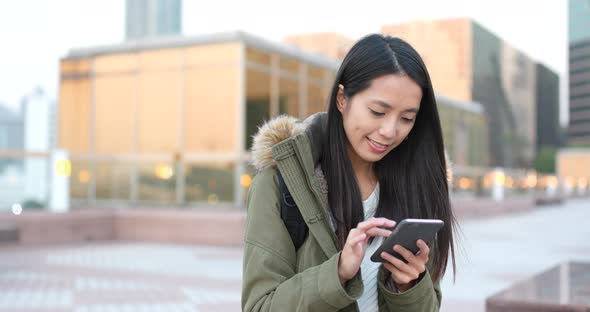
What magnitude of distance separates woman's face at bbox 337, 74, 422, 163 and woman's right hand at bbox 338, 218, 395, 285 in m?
0.31

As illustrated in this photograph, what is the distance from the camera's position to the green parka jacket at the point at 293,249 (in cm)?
163

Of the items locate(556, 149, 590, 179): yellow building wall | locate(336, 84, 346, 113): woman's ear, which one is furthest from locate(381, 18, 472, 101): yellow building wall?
locate(336, 84, 346, 113): woman's ear

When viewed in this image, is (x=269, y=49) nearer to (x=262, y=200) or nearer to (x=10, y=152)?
(x=10, y=152)

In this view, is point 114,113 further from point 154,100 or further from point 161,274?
point 161,274

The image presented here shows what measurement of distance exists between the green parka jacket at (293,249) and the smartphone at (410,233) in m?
0.11

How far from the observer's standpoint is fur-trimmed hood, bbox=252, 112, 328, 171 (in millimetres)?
1823

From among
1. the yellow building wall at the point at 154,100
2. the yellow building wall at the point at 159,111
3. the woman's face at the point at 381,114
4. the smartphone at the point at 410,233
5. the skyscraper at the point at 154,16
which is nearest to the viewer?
the smartphone at the point at 410,233

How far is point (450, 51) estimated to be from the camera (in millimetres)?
66688

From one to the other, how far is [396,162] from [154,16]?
96578mm

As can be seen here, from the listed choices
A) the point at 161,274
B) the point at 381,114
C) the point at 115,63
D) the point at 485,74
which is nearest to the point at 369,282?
the point at 381,114

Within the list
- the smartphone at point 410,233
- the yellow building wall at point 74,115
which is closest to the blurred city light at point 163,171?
the yellow building wall at point 74,115

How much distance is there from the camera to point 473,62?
69500mm

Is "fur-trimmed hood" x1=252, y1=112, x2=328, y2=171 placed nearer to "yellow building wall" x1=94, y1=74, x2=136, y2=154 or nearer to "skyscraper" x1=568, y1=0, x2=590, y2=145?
"yellow building wall" x1=94, y1=74, x2=136, y2=154

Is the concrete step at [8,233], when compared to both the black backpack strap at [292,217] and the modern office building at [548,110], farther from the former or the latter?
the modern office building at [548,110]
